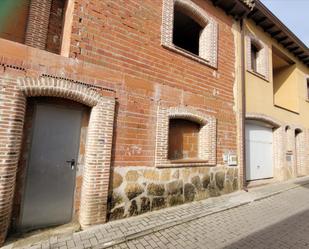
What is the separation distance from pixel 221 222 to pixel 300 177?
8307mm

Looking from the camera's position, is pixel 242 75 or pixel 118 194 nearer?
pixel 118 194

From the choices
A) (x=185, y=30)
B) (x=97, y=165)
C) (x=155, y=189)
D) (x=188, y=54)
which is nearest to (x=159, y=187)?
(x=155, y=189)

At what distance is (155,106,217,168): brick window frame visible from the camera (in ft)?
16.6

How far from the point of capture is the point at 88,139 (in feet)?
13.8

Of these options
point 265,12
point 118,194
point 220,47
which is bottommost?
point 118,194

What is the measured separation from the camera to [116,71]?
15.1ft

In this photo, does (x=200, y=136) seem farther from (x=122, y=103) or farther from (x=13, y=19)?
(x=13, y=19)

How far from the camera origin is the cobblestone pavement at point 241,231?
3.52 metres

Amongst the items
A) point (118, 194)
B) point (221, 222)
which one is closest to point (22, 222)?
point (118, 194)

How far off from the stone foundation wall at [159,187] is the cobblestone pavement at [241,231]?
85 cm

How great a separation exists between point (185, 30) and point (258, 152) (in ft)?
19.0

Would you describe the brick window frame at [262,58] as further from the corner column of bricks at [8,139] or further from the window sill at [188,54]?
the corner column of bricks at [8,139]

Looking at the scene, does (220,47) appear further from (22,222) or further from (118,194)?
(22,222)

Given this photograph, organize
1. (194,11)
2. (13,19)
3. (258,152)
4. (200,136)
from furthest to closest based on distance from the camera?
(258,152)
(194,11)
(200,136)
(13,19)
